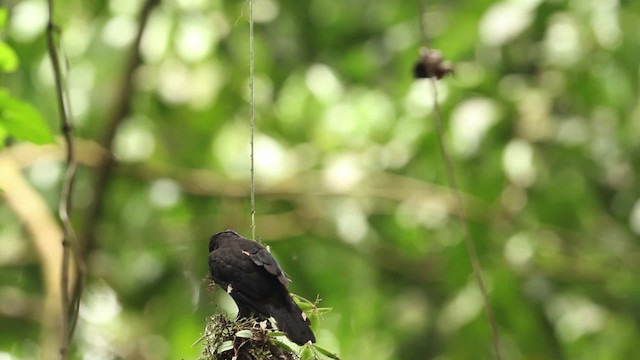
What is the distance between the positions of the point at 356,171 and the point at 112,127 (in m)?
0.98

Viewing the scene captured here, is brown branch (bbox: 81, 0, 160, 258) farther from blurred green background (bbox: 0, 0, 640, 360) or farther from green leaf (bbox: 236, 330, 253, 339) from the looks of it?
green leaf (bbox: 236, 330, 253, 339)

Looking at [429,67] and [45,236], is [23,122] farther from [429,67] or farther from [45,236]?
[45,236]

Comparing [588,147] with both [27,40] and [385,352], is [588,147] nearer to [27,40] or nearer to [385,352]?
[385,352]

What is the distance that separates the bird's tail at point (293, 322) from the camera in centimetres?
179

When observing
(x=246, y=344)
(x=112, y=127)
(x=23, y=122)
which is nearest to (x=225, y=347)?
(x=246, y=344)

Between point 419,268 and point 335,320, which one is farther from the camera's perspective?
point 419,268

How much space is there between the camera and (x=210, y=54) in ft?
14.8

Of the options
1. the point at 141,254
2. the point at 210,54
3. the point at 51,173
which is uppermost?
the point at 210,54

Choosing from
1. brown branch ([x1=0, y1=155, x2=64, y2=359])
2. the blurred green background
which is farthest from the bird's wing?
brown branch ([x1=0, y1=155, x2=64, y2=359])

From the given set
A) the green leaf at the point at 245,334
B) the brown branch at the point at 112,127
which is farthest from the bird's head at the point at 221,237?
the brown branch at the point at 112,127

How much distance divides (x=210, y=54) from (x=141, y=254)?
0.92m

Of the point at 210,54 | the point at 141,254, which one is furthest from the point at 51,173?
the point at 210,54

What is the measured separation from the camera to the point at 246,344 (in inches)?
76.2

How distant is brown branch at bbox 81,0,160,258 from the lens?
418 cm
